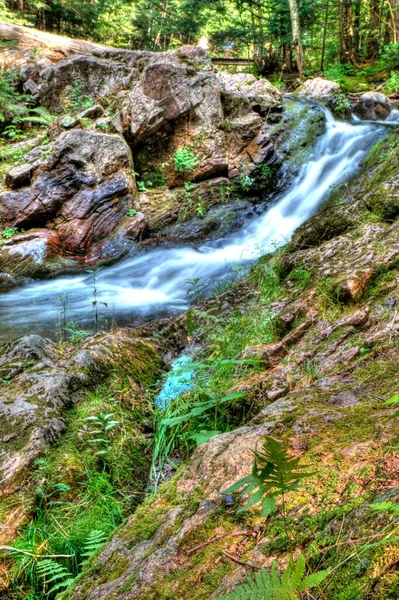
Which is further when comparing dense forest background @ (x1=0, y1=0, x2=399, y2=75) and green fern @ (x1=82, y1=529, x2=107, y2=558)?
dense forest background @ (x1=0, y1=0, x2=399, y2=75)

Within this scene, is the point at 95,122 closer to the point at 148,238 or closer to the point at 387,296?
the point at 148,238

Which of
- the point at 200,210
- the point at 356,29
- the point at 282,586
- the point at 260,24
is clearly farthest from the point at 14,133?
the point at 356,29

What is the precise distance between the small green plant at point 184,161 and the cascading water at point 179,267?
2221mm

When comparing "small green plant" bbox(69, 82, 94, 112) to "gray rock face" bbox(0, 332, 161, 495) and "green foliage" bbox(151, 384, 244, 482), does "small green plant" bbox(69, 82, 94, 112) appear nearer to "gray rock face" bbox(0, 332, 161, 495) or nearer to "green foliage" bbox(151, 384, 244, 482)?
"gray rock face" bbox(0, 332, 161, 495)

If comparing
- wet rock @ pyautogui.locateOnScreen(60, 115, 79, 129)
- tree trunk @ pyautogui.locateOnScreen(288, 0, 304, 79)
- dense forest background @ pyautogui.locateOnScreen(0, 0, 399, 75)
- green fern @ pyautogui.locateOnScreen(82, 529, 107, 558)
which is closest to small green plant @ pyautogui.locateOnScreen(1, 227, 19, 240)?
wet rock @ pyautogui.locateOnScreen(60, 115, 79, 129)

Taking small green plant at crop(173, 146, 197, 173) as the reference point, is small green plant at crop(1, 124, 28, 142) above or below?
above

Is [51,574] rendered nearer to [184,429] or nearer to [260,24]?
[184,429]

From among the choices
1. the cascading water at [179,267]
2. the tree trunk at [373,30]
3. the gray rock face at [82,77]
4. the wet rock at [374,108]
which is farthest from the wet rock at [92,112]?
the tree trunk at [373,30]

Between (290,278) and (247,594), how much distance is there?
136 inches

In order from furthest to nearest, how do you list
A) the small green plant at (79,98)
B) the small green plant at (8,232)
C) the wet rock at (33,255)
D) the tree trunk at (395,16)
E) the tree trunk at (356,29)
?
the tree trunk at (356,29), the tree trunk at (395,16), the small green plant at (79,98), the small green plant at (8,232), the wet rock at (33,255)

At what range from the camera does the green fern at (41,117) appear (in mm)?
10137

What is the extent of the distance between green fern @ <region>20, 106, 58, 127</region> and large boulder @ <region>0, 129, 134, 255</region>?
1.49 metres

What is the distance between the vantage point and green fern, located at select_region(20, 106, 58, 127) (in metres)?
10.1

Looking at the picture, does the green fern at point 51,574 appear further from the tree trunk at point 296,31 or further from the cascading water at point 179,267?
the tree trunk at point 296,31
